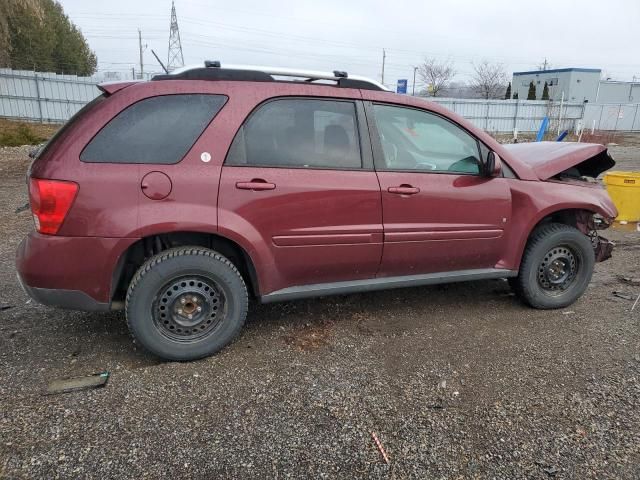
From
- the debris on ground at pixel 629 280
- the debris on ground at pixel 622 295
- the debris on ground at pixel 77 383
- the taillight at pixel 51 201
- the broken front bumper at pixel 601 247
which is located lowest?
the debris on ground at pixel 77 383

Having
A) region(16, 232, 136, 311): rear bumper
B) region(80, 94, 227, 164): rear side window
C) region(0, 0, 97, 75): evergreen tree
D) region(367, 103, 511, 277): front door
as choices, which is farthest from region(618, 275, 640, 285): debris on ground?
region(0, 0, 97, 75): evergreen tree

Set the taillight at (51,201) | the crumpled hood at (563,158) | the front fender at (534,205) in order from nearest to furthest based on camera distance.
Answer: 1. the taillight at (51,201)
2. the front fender at (534,205)
3. the crumpled hood at (563,158)

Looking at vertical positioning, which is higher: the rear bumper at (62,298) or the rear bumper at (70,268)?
the rear bumper at (70,268)

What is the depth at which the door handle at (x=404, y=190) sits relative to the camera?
343cm

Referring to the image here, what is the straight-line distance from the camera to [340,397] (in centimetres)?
284

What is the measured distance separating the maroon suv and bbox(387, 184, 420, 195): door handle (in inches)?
0.4

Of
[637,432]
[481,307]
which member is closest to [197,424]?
[637,432]

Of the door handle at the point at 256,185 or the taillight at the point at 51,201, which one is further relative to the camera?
the door handle at the point at 256,185

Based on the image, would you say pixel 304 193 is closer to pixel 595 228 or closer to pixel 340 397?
pixel 340 397

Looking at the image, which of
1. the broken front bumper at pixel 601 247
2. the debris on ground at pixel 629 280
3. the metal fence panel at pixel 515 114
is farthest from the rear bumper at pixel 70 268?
the metal fence panel at pixel 515 114

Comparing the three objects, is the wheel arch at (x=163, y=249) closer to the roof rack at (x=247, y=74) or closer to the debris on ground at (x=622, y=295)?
the roof rack at (x=247, y=74)

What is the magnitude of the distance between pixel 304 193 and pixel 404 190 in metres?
0.75

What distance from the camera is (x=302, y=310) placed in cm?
408

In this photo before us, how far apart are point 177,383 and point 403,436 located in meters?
1.37
